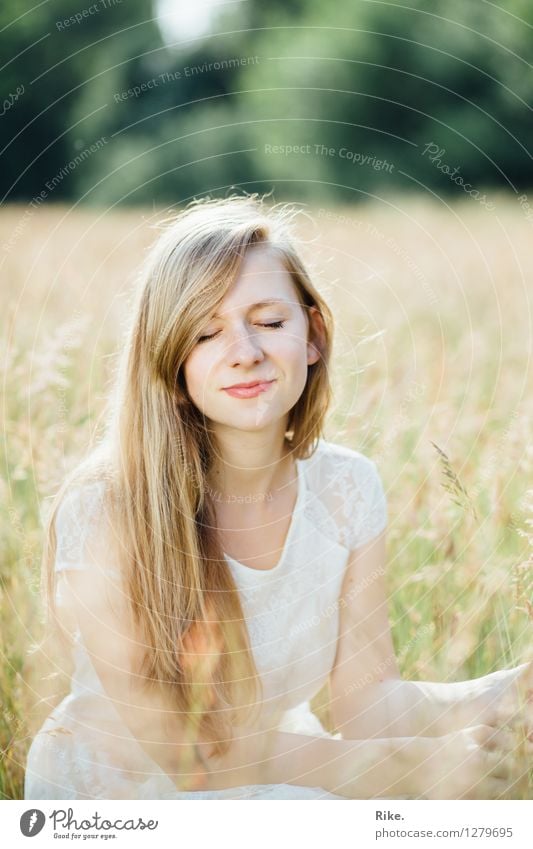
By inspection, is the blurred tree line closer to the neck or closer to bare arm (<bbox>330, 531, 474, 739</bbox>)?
the neck

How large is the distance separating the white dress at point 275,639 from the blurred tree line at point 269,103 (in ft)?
3.75

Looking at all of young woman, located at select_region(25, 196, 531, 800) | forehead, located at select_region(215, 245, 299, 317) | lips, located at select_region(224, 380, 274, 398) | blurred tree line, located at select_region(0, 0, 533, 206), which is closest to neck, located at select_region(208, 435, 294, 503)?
young woman, located at select_region(25, 196, 531, 800)

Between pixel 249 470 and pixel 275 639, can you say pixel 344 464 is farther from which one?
pixel 275 639

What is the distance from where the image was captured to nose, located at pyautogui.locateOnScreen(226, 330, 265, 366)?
3.93ft

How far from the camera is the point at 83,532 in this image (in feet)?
4.06

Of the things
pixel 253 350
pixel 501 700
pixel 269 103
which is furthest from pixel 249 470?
pixel 269 103

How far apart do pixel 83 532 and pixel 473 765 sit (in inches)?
24.9

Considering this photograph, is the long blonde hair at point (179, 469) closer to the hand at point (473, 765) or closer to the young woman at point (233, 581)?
the young woman at point (233, 581)

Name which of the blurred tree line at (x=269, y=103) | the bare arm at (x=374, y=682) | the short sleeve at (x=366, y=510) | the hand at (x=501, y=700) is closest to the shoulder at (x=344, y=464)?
the short sleeve at (x=366, y=510)

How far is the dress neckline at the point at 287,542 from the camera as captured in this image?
1.35 meters

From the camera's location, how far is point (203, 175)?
3602 millimetres
